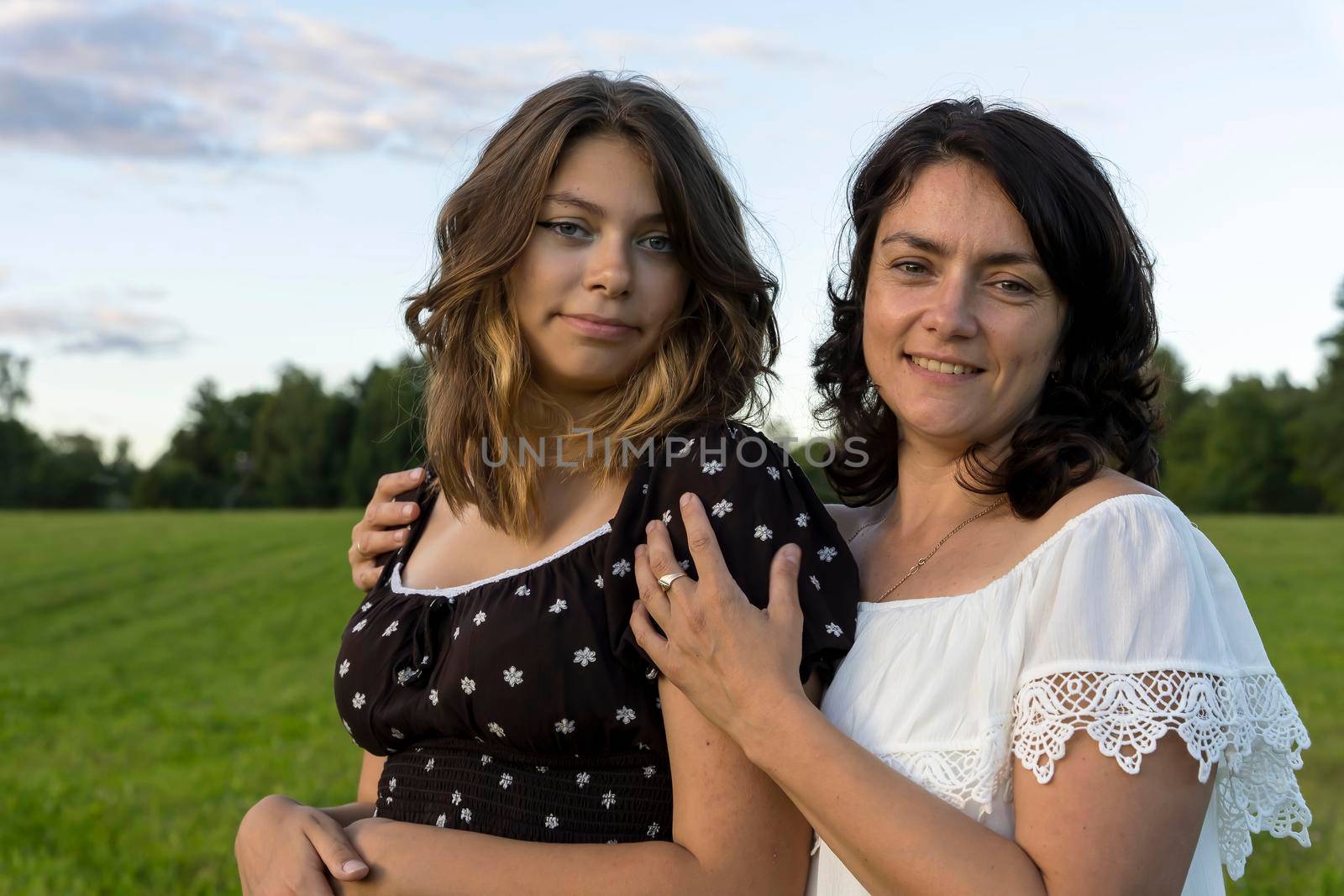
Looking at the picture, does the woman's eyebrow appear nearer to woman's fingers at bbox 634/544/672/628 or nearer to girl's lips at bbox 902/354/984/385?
girl's lips at bbox 902/354/984/385

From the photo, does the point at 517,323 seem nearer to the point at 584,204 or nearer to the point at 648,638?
the point at 584,204

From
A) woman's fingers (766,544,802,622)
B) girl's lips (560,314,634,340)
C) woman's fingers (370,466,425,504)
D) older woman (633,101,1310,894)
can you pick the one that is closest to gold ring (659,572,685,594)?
older woman (633,101,1310,894)

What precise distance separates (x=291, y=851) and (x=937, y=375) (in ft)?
5.57

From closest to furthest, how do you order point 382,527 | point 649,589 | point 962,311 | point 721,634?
point 721,634
point 649,589
point 962,311
point 382,527

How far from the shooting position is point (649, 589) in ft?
7.54

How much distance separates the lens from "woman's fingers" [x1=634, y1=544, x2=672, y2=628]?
2.25 meters

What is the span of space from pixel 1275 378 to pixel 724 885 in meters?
62.5

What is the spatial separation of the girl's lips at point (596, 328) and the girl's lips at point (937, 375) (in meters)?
0.64

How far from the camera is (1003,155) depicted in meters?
2.44

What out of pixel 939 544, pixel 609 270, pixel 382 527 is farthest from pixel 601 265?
pixel 382 527

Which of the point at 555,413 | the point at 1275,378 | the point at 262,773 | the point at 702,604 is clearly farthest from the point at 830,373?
the point at 1275,378

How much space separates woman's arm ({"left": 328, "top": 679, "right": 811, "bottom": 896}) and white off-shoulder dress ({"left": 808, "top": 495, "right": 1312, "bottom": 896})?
0.20m

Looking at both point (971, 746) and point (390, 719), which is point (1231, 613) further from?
point (390, 719)

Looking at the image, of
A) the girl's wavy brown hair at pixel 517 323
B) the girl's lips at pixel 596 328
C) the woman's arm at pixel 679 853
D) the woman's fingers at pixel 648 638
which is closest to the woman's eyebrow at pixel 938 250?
the girl's wavy brown hair at pixel 517 323
